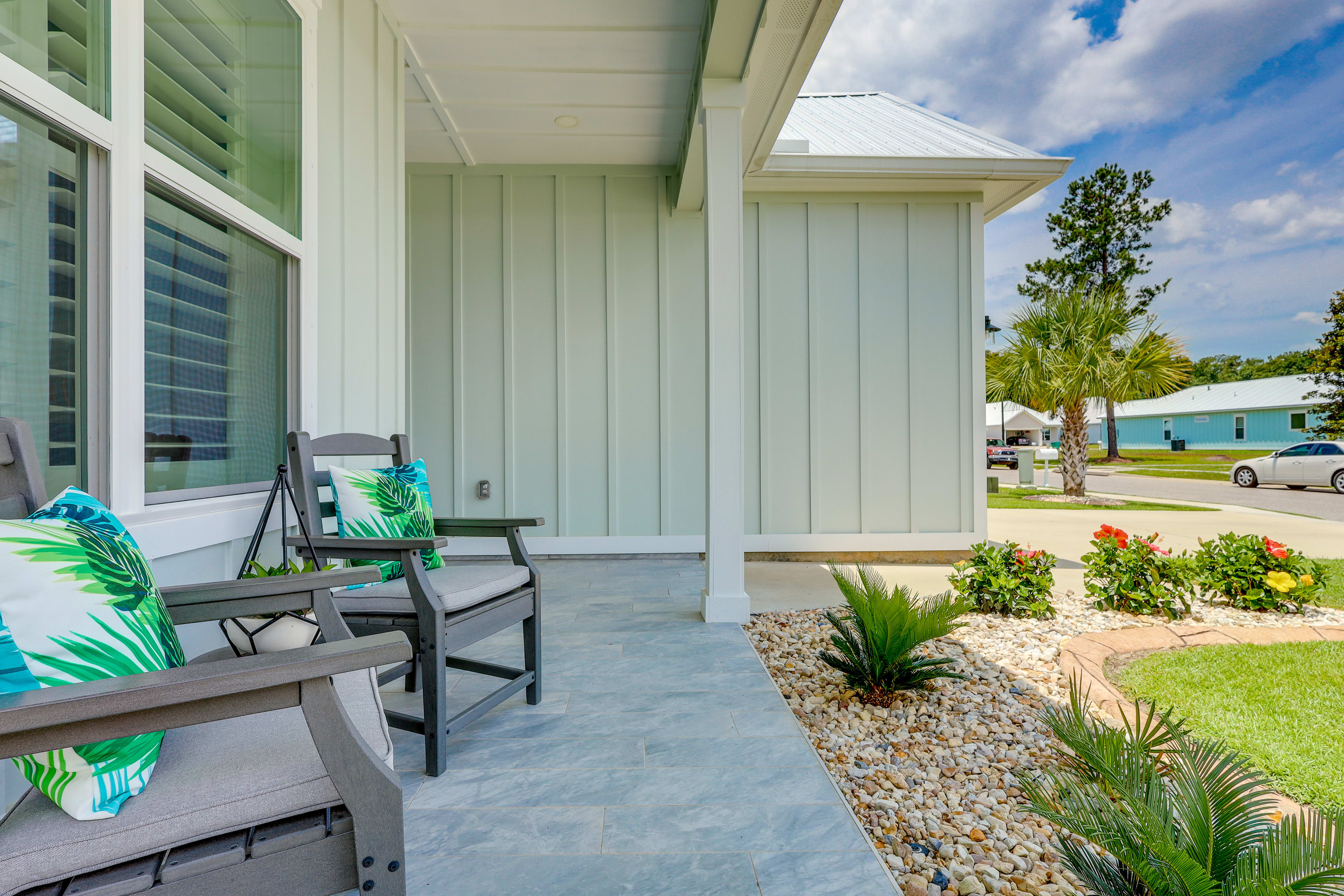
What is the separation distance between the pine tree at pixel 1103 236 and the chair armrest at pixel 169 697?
69.7ft

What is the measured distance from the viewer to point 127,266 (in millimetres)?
1448

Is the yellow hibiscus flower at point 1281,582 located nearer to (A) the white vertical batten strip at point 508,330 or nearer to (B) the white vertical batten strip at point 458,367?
(A) the white vertical batten strip at point 508,330

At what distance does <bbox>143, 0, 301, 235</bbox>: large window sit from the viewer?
1621 millimetres

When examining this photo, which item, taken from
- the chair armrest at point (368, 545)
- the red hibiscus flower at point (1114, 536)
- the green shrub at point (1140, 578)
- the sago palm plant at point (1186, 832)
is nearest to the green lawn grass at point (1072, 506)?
the red hibiscus flower at point (1114, 536)

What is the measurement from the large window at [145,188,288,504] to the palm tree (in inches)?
329

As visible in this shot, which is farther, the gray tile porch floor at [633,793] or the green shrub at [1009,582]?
the green shrub at [1009,582]

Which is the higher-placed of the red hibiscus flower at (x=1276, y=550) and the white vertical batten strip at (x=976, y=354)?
the white vertical batten strip at (x=976, y=354)

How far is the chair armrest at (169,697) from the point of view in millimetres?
624

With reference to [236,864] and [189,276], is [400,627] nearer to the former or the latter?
[236,864]

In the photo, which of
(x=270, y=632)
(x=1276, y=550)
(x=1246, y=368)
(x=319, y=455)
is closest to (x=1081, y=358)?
(x=1276, y=550)

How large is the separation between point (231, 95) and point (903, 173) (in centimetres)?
394

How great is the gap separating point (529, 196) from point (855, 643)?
3.95m

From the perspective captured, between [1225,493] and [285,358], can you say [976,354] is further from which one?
[1225,493]

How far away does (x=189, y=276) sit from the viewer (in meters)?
1.71
